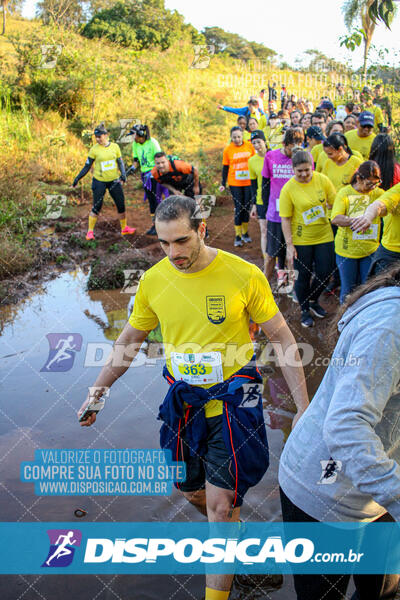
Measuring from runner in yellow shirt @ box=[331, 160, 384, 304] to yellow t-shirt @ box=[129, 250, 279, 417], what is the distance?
2.47 meters

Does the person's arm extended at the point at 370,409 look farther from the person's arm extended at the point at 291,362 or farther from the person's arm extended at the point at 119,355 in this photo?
the person's arm extended at the point at 119,355

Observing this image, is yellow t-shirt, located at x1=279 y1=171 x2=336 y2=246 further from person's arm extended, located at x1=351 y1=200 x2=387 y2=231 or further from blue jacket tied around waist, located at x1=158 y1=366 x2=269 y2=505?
blue jacket tied around waist, located at x1=158 y1=366 x2=269 y2=505

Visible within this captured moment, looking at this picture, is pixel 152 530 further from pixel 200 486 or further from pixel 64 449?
pixel 64 449

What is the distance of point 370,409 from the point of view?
133 centimetres

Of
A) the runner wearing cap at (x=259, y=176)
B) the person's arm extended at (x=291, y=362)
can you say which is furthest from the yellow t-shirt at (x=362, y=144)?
the person's arm extended at (x=291, y=362)

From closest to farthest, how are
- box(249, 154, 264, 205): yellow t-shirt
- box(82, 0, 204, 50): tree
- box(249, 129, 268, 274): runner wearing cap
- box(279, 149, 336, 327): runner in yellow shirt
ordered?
box(279, 149, 336, 327): runner in yellow shirt < box(249, 129, 268, 274): runner wearing cap < box(249, 154, 264, 205): yellow t-shirt < box(82, 0, 204, 50): tree

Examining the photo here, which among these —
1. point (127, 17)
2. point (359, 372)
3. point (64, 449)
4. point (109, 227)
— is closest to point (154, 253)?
point (109, 227)

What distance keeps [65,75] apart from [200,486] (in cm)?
1688

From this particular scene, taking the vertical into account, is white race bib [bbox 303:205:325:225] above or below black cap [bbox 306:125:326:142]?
below

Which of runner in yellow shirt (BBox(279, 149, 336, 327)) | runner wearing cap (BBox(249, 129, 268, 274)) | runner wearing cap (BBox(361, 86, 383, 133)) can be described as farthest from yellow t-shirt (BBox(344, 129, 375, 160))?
runner in yellow shirt (BBox(279, 149, 336, 327))

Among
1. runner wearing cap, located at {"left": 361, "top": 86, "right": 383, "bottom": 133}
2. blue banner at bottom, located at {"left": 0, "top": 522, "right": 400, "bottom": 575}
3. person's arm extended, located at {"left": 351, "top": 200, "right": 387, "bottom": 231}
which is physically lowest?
blue banner at bottom, located at {"left": 0, "top": 522, "right": 400, "bottom": 575}

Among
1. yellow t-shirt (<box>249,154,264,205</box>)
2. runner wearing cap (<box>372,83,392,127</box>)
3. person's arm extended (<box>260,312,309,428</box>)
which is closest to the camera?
person's arm extended (<box>260,312,309,428</box>)

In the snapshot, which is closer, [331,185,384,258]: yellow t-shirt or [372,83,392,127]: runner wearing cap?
[331,185,384,258]: yellow t-shirt

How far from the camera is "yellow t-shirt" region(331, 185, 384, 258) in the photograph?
474cm
